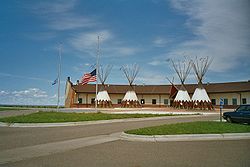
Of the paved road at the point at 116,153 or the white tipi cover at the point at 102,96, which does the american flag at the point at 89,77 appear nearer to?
the white tipi cover at the point at 102,96

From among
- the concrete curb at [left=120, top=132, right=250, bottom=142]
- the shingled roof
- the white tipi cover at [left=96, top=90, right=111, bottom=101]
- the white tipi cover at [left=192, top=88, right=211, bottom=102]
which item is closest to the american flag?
the white tipi cover at [left=96, top=90, right=111, bottom=101]

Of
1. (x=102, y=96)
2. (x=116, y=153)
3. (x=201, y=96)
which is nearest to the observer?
(x=116, y=153)

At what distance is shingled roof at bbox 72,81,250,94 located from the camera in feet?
151

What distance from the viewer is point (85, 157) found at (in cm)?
800

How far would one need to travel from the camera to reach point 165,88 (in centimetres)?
5444

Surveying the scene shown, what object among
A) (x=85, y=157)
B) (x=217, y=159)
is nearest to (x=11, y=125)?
(x=85, y=157)

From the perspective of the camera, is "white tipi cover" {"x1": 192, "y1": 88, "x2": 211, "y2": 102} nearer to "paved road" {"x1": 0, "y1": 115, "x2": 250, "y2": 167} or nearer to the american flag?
the american flag

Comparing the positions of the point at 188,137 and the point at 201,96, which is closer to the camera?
the point at 188,137

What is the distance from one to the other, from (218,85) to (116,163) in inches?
1885

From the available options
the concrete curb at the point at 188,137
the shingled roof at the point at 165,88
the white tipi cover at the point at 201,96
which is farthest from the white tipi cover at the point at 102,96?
the concrete curb at the point at 188,137

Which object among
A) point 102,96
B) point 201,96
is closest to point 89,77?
point 102,96

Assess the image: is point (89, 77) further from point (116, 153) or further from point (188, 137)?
point (116, 153)

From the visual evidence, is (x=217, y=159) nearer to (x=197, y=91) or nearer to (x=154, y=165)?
(x=154, y=165)

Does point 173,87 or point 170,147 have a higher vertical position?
A: point 173,87
